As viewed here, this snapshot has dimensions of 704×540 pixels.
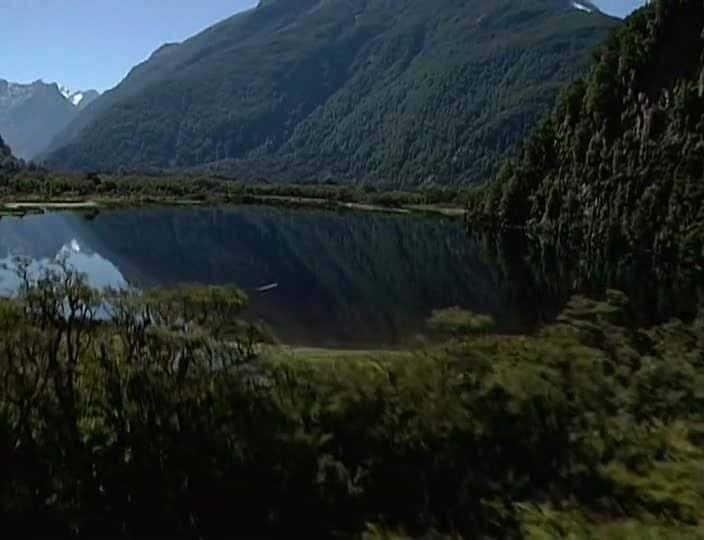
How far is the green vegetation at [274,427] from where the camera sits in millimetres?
18516

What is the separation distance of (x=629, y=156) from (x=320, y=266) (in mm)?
55339

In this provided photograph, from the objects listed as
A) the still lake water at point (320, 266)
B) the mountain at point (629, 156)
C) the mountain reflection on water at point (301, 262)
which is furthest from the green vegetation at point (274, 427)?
the mountain at point (629, 156)

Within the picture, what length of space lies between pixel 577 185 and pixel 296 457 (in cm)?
11939

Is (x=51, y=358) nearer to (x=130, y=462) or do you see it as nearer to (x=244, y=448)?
(x=130, y=462)

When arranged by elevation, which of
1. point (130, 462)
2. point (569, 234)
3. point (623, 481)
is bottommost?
point (569, 234)

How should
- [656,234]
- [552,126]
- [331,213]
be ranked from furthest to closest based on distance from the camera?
[331,213], [552,126], [656,234]

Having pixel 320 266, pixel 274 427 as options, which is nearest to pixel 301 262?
pixel 320 266

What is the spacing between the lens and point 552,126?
499ft

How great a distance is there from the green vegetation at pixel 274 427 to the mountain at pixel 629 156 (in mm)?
86215

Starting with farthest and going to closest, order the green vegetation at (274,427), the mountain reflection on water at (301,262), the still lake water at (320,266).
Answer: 1. the mountain reflection on water at (301,262)
2. the still lake water at (320,266)
3. the green vegetation at (274,427)

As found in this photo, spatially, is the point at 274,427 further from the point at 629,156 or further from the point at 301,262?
the point at 629,156

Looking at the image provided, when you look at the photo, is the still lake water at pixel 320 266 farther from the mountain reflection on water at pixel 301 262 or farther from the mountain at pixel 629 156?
the mountain at pixel 629 156

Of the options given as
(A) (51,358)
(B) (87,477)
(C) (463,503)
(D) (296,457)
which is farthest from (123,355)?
(C) (463,503)

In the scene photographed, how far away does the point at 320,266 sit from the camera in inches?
4213
